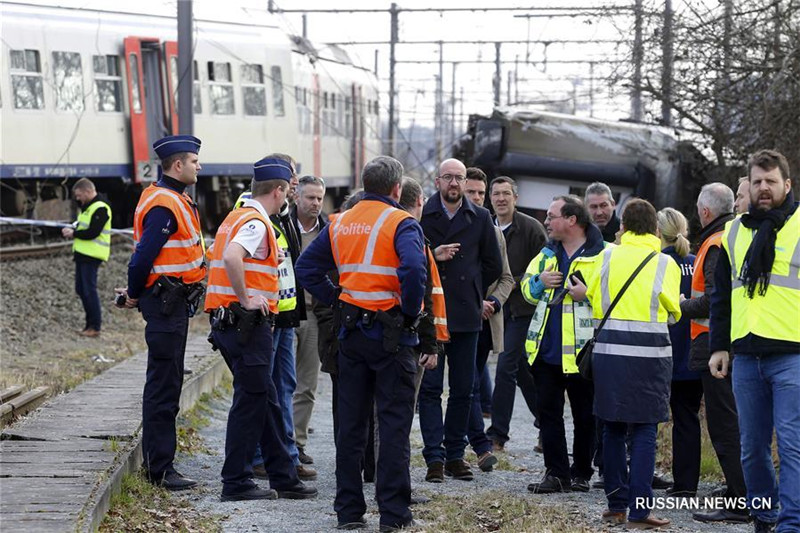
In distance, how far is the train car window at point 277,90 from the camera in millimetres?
24453

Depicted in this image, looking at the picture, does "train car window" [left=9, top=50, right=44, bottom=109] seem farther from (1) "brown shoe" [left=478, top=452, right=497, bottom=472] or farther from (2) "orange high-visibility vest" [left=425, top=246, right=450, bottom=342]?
(2) "orange high-visibility vest" [left=425, top=246, right=450, bottom=342]

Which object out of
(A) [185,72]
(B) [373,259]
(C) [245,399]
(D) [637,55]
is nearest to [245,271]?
(C) [245,399]

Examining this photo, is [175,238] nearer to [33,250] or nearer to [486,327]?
[486,327]

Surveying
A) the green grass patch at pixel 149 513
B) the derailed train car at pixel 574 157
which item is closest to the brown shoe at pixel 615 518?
the green grass patch at pixel 149 513

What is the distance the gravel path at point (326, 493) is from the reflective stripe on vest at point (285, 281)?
1128mm

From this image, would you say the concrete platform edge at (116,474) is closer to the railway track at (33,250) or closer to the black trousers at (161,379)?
the black trousers at (161,379)

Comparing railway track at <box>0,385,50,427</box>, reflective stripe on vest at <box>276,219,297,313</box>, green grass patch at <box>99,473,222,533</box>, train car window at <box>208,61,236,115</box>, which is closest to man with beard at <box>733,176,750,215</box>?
reflective stripe on vest at <box>276,219,297,313</box>

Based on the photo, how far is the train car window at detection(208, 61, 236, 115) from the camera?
2284cm

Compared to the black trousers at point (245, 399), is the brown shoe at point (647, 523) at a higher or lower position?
lower

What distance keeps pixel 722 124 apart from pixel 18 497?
1137 centimetres

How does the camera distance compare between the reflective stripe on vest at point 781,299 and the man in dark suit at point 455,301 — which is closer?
the reflective stripe on vest at point 781,299

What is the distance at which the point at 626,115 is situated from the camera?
61.4 ft

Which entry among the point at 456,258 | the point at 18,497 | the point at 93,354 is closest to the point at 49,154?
the point at 93,354

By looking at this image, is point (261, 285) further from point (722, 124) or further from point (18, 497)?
point (722, 124)
